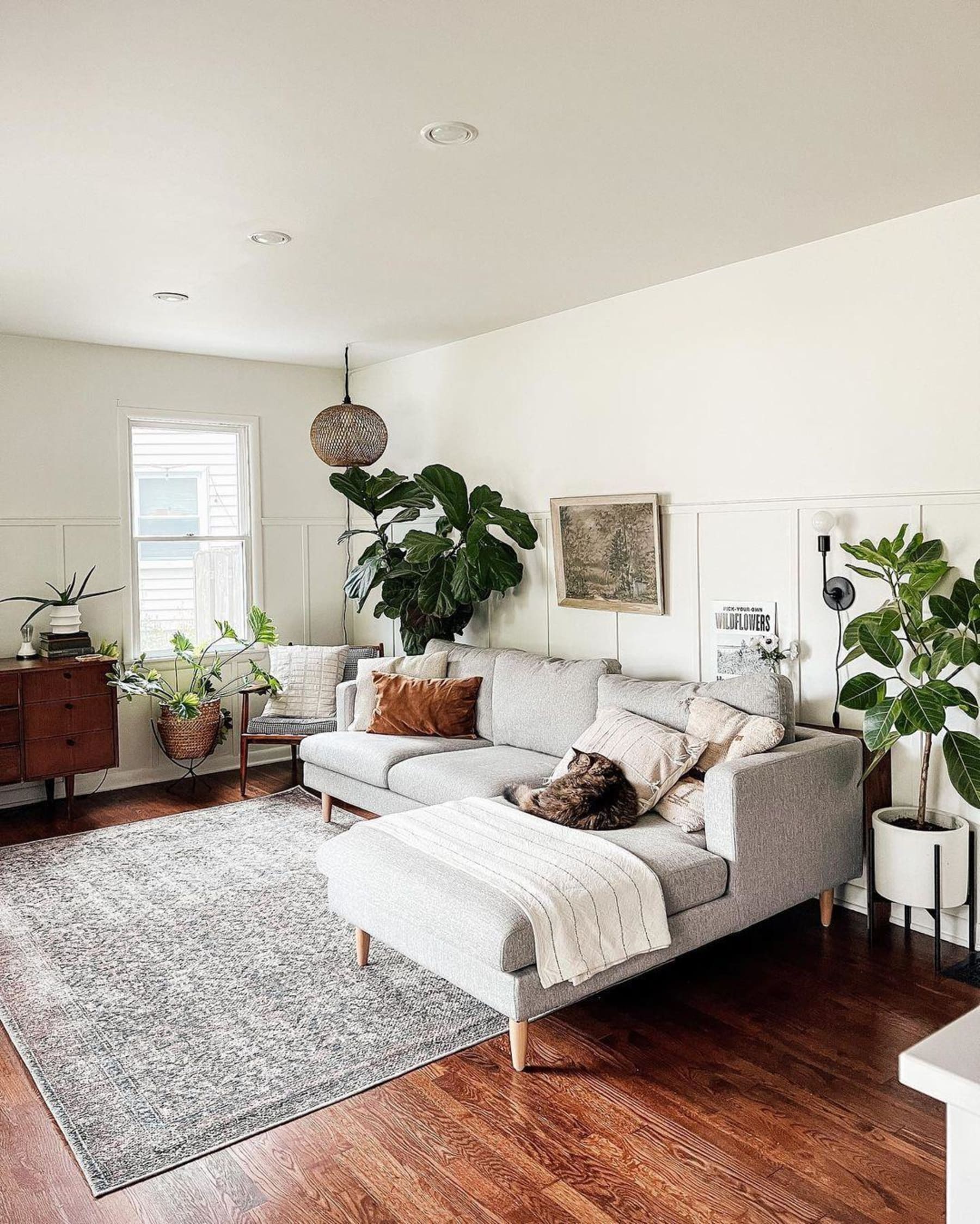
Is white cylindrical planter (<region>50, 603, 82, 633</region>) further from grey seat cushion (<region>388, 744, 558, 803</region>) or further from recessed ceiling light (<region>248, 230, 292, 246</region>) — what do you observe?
recessed ceiling light (<region>248, 230, 292, 246</region>)

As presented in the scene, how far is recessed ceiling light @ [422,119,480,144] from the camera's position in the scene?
2.68 meters

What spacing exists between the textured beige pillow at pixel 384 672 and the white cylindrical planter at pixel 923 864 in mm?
2349

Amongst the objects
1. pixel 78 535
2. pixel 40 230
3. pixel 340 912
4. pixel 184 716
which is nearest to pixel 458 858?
pixel 340 912

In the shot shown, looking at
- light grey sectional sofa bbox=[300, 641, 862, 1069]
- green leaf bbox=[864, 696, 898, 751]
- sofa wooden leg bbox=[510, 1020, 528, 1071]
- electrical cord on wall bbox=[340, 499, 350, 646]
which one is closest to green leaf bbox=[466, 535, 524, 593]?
light grey sectional sofa bbox=[300, 641, 862, 1069]

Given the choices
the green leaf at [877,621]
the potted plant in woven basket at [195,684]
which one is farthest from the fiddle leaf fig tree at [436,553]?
the green leaf at [877,621]

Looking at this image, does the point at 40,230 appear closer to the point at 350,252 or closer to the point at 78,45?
the point at 350,252

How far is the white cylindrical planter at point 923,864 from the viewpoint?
3279mm

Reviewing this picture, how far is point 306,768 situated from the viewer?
203 inches

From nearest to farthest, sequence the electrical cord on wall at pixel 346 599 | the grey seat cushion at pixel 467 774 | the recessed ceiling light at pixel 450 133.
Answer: the recessed ceiling light at pixel 450 133 → the grey seat cushion at pixel 467 774 → the electrical cord on wall at pixel 346 599

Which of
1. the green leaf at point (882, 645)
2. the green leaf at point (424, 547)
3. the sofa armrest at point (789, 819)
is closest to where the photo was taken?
the sofa armrest at point (789, 819)

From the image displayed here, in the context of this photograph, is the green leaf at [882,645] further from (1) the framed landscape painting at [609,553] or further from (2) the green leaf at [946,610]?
(1) the framed landscape painting at [609,553]

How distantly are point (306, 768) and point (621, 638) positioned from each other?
70.1 inches

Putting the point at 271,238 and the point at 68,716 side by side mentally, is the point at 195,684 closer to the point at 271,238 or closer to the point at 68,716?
the point at 68,716

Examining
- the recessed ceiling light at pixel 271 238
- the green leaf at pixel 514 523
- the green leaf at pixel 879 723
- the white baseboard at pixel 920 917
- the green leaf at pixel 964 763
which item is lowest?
the white baseboard at pixel 920 917
